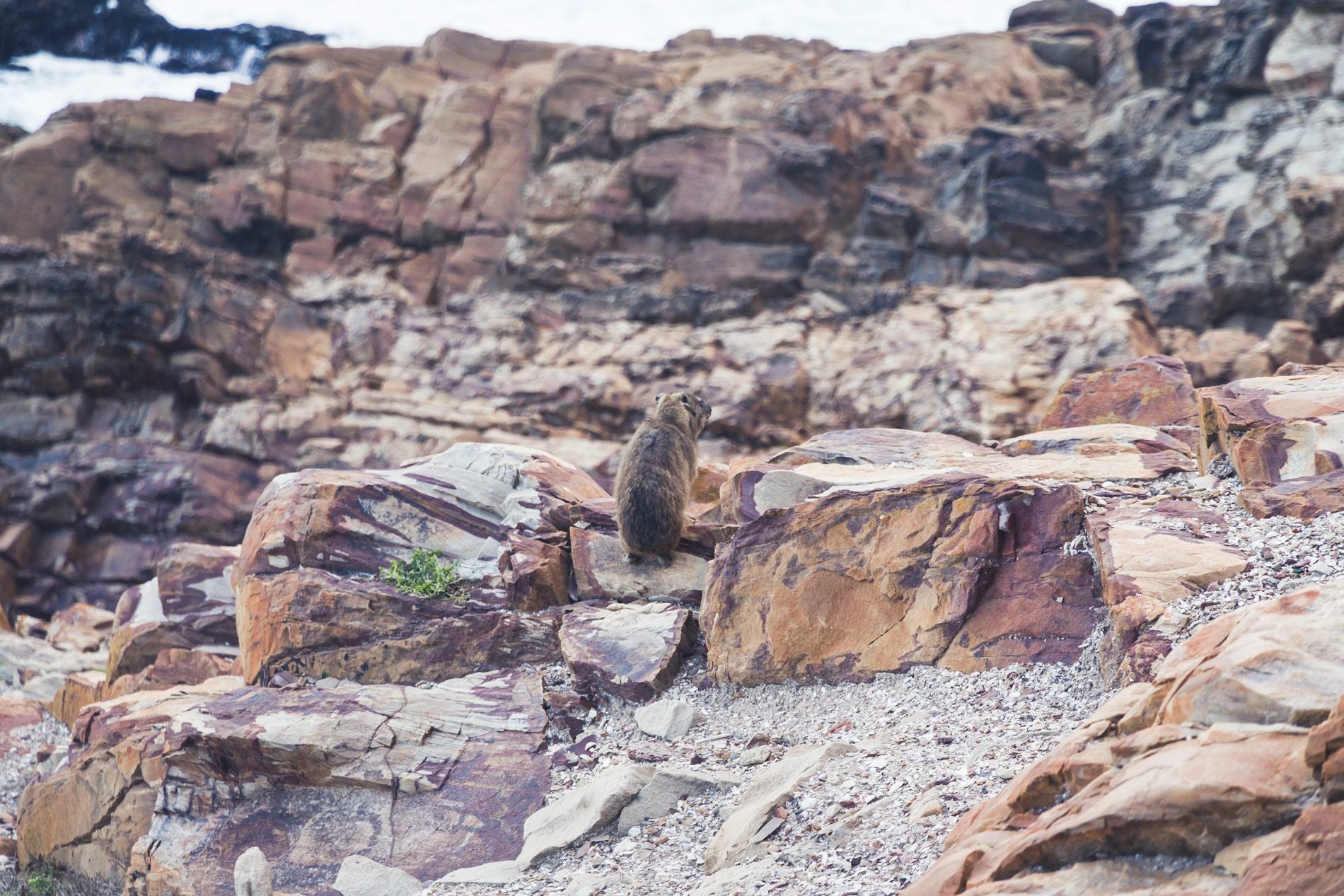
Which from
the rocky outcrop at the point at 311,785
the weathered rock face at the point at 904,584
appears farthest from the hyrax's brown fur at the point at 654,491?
the rocky outcrop at the point at 311,785

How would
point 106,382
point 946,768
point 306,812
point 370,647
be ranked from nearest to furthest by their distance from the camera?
point 946,768 < point 306,812 < point 370,647 < point 106,382

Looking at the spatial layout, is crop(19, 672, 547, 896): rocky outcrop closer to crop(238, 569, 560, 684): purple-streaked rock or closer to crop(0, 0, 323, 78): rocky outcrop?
crop(238, 569, 560, 684): purple-streaked rock

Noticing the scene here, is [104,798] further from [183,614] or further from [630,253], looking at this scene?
[630,253]

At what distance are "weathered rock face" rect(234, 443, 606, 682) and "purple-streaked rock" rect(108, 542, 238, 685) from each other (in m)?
2.93

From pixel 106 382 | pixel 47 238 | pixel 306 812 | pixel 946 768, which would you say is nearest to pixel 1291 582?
pixel 946 768

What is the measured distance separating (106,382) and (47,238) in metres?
9.69

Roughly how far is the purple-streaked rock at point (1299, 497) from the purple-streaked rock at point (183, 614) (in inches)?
465

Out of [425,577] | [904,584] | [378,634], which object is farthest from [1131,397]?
[378,634]

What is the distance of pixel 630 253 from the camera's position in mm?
33531

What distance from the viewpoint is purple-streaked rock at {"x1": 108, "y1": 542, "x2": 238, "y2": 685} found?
44.7ft

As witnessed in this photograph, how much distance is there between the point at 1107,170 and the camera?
32.3 metres

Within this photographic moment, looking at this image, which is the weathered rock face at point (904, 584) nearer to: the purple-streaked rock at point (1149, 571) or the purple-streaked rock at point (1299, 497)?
the purple-streaked rock at point (1149, 571)

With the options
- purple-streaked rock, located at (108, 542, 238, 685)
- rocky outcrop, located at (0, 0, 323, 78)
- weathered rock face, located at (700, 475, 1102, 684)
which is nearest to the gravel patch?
weathered rock face, located at (700, 475, 1102, 684)

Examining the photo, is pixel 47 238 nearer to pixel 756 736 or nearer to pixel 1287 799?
pixel 756 736
